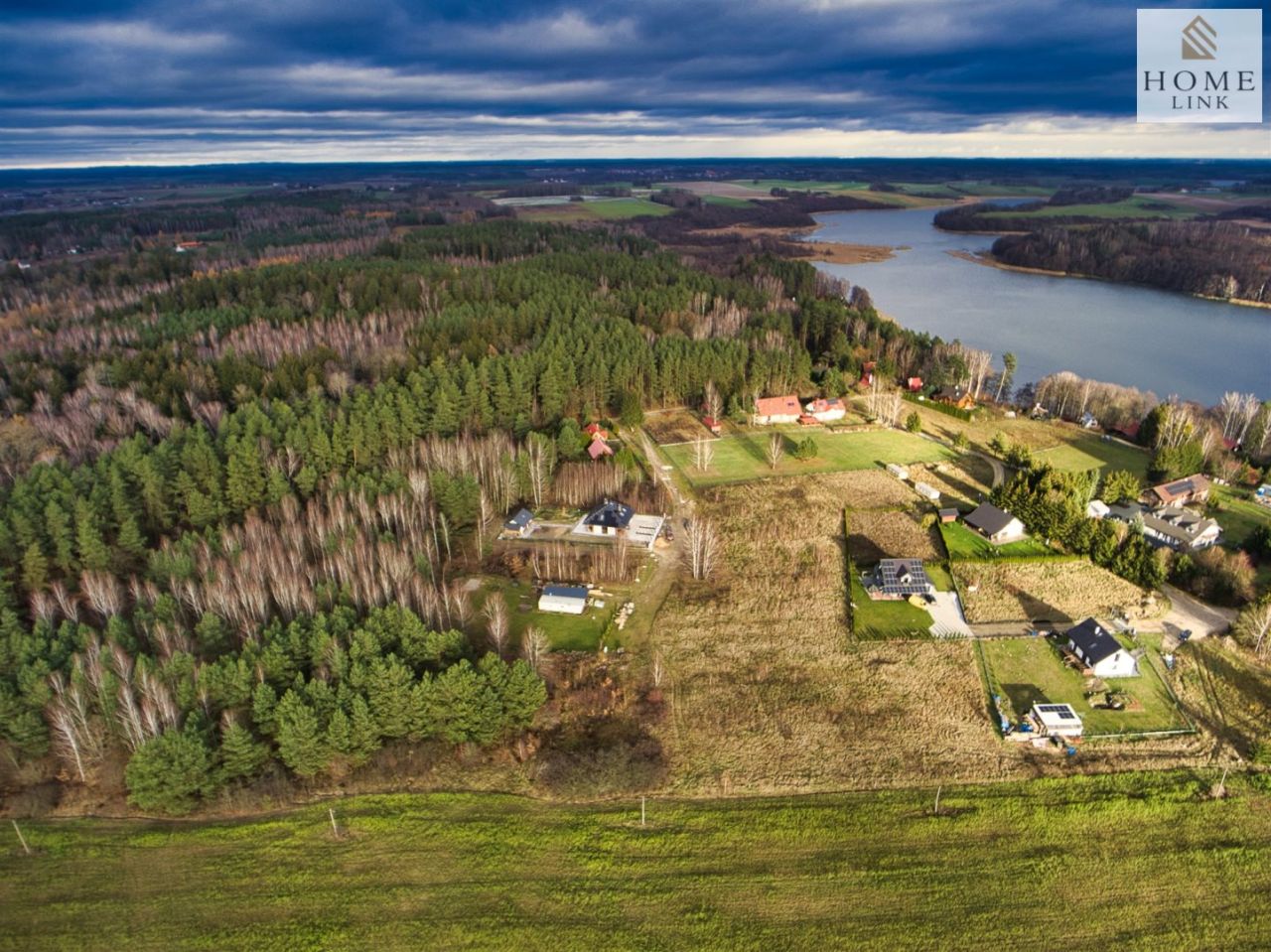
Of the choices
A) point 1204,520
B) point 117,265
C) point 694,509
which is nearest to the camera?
point 1204,520

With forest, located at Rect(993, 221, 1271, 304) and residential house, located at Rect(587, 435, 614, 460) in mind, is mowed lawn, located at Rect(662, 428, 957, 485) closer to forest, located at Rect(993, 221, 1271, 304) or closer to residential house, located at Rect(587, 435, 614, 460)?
residential house, located at Rect(587, 435, 614, 460)

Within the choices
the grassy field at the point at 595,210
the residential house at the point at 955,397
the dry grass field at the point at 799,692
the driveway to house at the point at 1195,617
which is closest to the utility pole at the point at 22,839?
the dry grass field at the point at 799,692

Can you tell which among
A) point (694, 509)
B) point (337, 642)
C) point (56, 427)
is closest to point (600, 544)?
point (694, 509)

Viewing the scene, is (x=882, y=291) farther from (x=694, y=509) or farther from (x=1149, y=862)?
(x=1149, y=862)

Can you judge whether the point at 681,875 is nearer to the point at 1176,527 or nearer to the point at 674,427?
the point at 1176,527

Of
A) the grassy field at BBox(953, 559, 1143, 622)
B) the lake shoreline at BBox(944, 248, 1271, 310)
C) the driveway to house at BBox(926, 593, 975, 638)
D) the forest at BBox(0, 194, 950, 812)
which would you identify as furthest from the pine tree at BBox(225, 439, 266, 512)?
the lake shoreline at BBox(944, 248, 1271, 310)

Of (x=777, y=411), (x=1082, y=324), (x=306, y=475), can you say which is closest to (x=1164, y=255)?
(x=1082, y=324)

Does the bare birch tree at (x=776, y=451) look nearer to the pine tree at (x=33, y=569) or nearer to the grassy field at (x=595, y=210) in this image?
the pine tree at (x=33, y=569)
